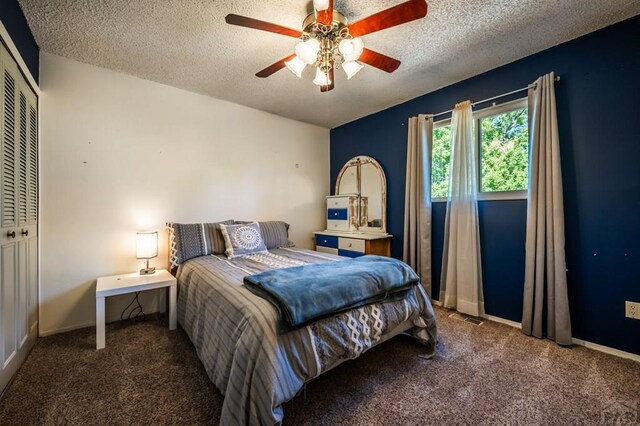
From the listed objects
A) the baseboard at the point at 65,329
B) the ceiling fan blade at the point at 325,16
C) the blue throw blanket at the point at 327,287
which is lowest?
the baseboard at the point at 65,329

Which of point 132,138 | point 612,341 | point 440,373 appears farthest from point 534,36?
point 132,138

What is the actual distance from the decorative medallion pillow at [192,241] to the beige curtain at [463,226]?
2.46 metres

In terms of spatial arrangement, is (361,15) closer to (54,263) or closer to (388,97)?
(388,97)

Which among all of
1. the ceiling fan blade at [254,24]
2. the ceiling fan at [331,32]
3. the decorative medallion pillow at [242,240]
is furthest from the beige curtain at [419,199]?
the ceiling fan blade at [254,24]

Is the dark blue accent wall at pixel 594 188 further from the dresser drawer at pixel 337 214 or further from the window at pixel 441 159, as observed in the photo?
the dresser drawer at pixel 337 214

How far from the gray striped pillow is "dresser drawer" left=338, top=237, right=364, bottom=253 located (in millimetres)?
688

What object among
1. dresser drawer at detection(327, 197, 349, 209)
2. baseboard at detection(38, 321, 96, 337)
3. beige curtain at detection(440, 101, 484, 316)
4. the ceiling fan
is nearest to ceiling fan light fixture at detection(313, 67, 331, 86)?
the ceiling fan

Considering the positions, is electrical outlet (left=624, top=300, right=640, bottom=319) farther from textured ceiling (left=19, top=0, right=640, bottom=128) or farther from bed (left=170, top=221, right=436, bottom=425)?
textured ceiling (left=19, top=0, right=640, bottom=128)

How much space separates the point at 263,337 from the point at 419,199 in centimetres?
246

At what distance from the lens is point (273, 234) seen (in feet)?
10.6

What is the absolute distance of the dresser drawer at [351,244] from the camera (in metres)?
3.28

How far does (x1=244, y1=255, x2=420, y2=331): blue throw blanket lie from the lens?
133 centimetres

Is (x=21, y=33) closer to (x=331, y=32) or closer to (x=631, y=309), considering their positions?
(x=331, y=32)

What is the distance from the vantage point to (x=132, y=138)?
2.70 metres
